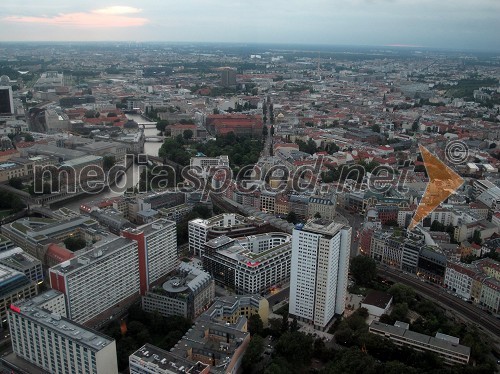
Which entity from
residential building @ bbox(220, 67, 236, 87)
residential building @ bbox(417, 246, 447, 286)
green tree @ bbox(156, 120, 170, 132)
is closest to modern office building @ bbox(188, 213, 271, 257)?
residential building @ bbox(417, 246, 447, 286)

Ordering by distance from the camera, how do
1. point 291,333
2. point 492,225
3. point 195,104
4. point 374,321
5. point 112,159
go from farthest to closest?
point 195,104, point 112,159, point 492,225, point 374,321, point 291,333

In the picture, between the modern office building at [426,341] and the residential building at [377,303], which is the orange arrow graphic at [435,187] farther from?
the modern office building at [426,341]

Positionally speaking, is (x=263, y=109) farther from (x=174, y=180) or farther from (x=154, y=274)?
(x=154, y=274)

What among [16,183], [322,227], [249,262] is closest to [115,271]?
[249,262]

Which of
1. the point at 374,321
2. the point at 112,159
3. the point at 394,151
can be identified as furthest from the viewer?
the point at 394,151

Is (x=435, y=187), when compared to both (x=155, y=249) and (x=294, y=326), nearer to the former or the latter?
(x=294, y=326)

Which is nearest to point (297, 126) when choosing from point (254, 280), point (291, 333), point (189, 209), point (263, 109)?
point (263, 109)

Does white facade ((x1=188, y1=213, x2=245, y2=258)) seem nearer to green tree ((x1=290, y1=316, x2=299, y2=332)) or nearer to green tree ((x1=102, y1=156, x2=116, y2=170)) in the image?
green tree ((x1=290, y1=316, x2=299, y2=332))
